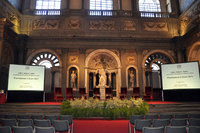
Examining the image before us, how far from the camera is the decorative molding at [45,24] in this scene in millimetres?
14617

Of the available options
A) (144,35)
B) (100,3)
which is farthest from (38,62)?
(144,35)

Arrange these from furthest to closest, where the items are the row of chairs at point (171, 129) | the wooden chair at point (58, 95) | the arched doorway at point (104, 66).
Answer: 1. the arched doorway at point (104, 66)
2. the wooden chair at point (58, 95)
3. the row of chairs at point (171, 129)

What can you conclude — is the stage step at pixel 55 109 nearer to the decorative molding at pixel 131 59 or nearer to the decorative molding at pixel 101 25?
the decorative molding at pixel 131 59

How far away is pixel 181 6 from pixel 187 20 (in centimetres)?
213

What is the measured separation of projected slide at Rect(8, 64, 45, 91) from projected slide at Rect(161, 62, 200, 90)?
9.05 metres

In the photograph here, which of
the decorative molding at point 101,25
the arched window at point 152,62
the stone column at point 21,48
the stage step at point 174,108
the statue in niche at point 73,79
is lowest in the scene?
the stage step at point 174,108

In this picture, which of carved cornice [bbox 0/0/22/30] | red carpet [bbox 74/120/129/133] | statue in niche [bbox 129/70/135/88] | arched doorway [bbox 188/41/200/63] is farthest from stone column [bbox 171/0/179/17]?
carved cornice [bbox 0/0/22/30]

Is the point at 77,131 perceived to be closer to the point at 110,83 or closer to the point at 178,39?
the point at 110,83

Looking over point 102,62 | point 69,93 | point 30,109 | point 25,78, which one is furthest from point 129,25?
point 30,109

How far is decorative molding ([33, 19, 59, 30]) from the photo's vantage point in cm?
1462

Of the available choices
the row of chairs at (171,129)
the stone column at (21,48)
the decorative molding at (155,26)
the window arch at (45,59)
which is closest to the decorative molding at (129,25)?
the decorative molding at (155,26)

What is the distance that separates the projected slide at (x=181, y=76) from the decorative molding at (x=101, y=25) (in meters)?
5.89

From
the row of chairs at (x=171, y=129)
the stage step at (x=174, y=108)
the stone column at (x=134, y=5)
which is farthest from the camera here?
the stone column at (x=134, y=5)

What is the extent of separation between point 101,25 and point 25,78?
26.0 ft
